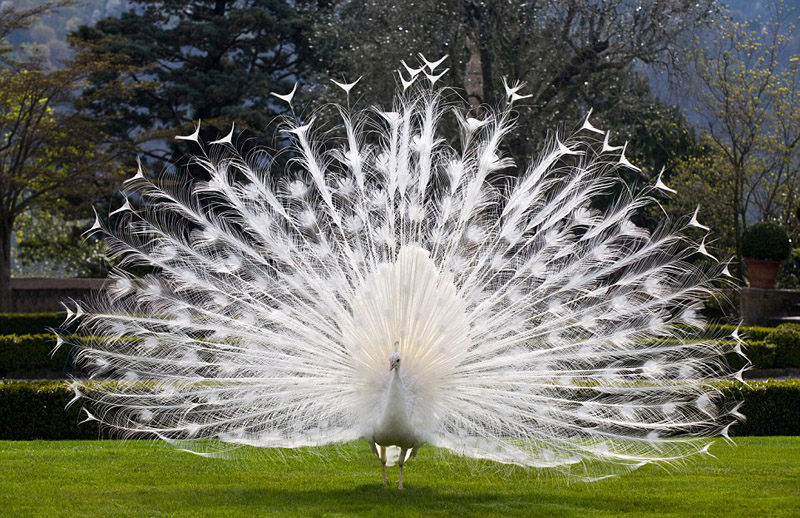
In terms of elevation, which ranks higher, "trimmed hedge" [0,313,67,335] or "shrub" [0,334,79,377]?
"trimmed hedge" [0,313,67,335]

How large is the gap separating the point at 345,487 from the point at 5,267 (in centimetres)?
2020

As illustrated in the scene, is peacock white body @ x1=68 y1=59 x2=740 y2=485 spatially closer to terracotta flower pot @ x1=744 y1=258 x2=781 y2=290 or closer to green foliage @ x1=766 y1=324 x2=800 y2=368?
green foliage @ x1=766 y1=324 x2=800 y2=368

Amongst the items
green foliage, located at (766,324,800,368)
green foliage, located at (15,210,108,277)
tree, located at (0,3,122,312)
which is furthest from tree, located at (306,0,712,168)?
green foliage, located at (15,210,108,277)

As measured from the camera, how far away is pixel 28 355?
16.2m

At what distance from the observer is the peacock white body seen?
6840 mm

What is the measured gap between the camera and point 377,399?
6.79 metres

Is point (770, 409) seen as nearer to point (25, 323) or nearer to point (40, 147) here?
point (25, 323)

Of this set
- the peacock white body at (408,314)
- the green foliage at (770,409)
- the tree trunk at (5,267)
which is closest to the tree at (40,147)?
the tree trunk at (5,267)

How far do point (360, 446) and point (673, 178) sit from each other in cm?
2154

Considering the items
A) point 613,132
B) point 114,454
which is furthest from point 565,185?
point 613,132

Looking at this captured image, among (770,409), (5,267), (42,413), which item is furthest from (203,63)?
(770,409)

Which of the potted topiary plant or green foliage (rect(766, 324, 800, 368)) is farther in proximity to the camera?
the potted topiary plant

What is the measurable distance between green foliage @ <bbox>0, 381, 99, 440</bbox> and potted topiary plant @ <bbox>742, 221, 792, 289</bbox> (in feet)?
52.7

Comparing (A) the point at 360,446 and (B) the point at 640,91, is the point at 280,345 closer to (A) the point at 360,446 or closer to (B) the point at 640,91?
(A) the point at 360,446
